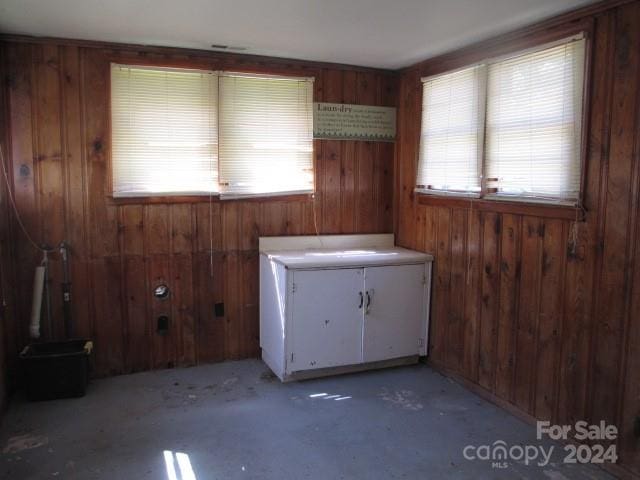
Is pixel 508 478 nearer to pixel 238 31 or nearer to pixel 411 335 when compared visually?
pixel 411 335

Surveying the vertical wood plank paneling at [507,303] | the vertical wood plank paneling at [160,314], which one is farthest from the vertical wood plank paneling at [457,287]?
the vertical wood plank paneling at [160,314]

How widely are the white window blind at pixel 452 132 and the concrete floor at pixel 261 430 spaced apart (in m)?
1.42

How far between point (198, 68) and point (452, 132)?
6.05 ft

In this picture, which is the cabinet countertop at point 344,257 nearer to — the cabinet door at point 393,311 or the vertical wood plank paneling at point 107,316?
the cabinet door at point 393,311

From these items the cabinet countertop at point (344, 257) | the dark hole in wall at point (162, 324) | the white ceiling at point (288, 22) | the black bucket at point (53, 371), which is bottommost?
the black bucket at point (53, 371)

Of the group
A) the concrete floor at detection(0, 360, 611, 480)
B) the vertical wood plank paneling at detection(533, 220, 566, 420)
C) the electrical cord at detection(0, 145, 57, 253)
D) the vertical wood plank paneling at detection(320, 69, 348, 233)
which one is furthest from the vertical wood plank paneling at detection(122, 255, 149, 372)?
the vertical wood plank paneling at detection(533, 220, 566, 420)

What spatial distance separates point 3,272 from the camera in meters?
3.23

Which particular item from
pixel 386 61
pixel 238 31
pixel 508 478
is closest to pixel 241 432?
pixel 508 478

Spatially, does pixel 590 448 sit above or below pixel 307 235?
below

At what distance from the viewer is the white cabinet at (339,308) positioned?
3.59 metres

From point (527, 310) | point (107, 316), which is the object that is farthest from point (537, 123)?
point (107, 316)

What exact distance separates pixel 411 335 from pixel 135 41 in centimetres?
281

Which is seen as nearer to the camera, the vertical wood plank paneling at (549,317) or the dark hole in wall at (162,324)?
the vertical wood plank paneling at (549,317)

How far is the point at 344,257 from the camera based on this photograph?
12.5ft
